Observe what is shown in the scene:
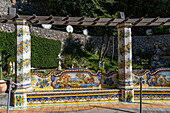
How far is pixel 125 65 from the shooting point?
4.48 m

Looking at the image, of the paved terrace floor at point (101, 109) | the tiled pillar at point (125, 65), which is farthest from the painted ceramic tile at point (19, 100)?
the tiled pillar at point (125, 65)

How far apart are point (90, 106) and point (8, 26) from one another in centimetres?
1029

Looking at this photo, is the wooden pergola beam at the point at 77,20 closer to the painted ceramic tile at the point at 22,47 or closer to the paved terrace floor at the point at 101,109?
the painted ceramic tile at the point at 22,47

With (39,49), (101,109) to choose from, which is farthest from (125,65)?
(39,49)

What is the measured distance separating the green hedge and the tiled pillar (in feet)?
26.7

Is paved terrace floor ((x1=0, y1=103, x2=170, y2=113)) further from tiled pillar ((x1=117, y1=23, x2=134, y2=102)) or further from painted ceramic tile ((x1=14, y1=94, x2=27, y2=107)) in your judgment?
tiled pillar ((x1=117, y1=23, x2=134, y2=102))

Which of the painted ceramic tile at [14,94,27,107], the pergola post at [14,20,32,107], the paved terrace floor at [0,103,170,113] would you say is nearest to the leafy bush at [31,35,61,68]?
the pergola post at [14,20,32,107]

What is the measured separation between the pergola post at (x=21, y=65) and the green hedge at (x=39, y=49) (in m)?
5.87

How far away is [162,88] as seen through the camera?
4.63 meters

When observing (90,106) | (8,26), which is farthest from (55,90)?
(8,26)

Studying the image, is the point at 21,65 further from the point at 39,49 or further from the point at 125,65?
the point at 39,49

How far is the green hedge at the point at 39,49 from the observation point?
8961mm

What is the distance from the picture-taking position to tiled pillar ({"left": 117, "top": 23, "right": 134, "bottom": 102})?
442 centimetres

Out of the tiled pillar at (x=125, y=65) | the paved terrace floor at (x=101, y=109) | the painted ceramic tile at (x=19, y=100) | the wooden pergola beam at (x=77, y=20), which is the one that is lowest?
the paved terrace floor at (x=101, y=109)
